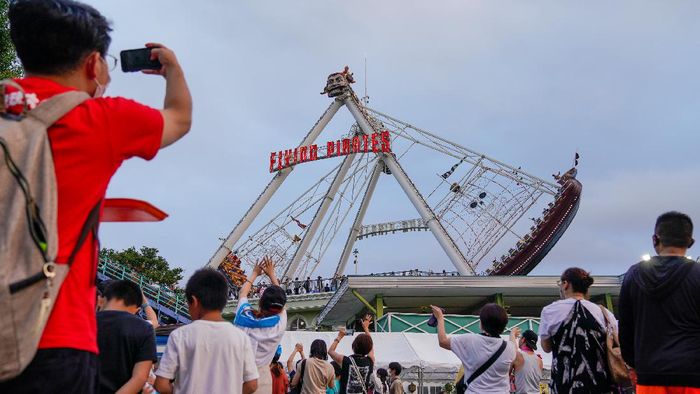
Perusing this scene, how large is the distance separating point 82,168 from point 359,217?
35926mm

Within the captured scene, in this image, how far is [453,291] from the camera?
26.2 meters

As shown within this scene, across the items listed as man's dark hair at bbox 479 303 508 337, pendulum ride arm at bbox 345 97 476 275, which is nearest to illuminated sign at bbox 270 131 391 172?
pendulum ride arm at bbox 345 97 476 275

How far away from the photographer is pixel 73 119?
183 cm

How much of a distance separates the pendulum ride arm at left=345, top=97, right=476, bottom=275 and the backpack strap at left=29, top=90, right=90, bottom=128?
2985 centimetres

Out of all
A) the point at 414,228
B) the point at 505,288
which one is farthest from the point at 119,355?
the point at 414,228

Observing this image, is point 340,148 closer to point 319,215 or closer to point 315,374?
point 319,215

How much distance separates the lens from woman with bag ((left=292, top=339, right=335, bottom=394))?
7113 millimetres

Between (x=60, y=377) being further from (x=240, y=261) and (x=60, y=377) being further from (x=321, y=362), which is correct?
(x=240, y=261)

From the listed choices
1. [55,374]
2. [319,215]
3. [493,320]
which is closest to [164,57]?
[55,374]

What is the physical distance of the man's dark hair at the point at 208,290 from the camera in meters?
3.97

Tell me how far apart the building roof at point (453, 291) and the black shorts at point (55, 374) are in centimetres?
2231

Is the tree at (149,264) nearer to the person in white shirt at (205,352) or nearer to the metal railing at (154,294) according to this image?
the metal railing at (154,294)

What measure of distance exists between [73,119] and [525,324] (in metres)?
21.7

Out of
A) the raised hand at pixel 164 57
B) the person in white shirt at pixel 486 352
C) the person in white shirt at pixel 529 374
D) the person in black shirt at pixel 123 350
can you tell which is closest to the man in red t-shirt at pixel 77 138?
the raised hand at pixel 164 57
